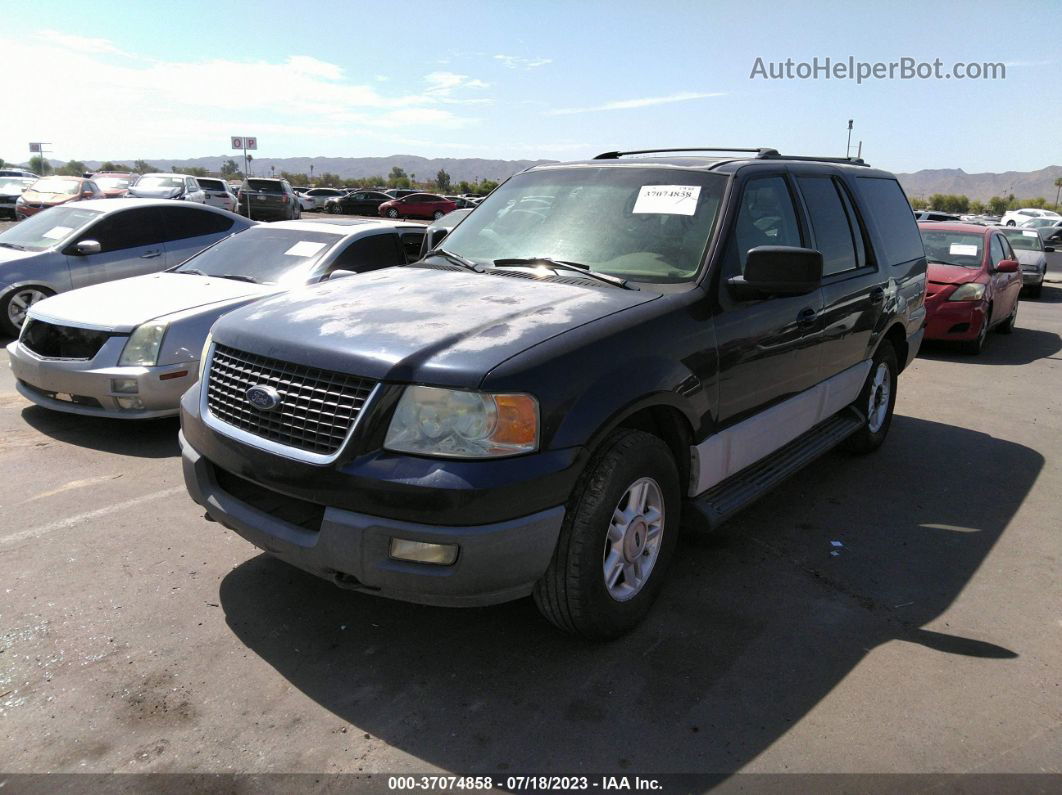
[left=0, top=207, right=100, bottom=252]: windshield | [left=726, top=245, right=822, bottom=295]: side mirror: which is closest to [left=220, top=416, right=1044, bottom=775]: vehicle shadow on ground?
[left=726, top=245, right=822, bottom=295]: side mirror

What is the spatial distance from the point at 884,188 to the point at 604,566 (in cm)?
417

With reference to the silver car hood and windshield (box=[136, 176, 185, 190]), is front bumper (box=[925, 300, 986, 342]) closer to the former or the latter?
the silver car hood

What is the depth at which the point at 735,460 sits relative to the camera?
3.85 metres

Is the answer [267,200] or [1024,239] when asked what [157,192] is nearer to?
[267,200]

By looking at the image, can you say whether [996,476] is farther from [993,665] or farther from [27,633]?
[27,633]

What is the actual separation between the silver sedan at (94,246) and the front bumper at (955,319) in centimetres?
884

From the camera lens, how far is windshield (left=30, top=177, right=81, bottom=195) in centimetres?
1777

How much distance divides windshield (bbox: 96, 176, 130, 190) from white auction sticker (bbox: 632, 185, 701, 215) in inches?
835

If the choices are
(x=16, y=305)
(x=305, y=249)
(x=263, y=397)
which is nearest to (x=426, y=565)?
(x=263, y=397)

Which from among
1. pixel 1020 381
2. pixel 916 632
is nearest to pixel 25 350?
pixel 916 632

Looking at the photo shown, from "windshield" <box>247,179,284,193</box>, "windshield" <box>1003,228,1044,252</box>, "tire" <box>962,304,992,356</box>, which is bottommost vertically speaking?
"tire" <box>962,304,992,356</box>

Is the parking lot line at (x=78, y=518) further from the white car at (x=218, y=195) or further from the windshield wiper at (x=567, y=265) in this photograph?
the white car at (x=218, y=195)

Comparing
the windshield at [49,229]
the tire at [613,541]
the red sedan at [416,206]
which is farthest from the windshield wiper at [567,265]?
the red sedan at [416,206]

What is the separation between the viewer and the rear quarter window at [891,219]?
5395mm
